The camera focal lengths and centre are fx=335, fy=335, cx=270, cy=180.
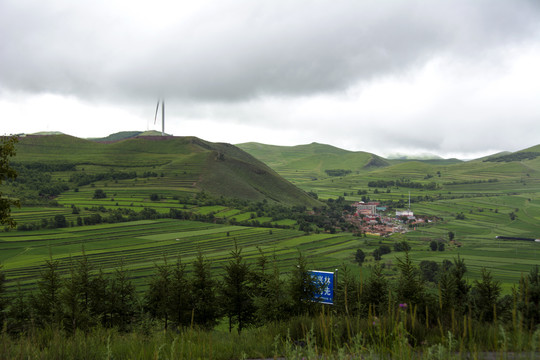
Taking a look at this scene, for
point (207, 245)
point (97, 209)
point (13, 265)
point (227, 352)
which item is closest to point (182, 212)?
point (97, 209)

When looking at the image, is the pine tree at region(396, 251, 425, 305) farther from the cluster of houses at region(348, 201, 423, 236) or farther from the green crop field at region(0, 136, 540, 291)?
the cluster of houses at region(348, 201, 423, 236)

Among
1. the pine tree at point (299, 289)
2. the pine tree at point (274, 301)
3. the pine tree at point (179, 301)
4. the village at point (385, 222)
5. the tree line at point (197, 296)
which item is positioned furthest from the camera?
the village at point (385, 222)

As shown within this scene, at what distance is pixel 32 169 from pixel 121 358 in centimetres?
23203

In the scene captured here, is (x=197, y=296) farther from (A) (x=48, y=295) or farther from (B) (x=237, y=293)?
(A) (x=48, y=295)

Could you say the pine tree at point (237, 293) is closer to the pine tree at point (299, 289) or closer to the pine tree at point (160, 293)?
the pine tree at point (160, 293)

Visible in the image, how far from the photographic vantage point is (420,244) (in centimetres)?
12825

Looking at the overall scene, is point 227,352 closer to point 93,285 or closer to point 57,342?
point 57,342

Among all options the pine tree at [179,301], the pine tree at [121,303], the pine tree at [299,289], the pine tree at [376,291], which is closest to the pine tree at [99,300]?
the pine tree at [121,303]

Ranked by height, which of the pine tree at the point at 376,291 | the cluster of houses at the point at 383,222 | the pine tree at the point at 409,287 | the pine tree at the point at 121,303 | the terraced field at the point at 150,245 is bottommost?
the cluster of houses at the point at 383,222

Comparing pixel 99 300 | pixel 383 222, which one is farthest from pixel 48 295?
pixel 383 222

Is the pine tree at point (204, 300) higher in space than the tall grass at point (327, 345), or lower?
lower

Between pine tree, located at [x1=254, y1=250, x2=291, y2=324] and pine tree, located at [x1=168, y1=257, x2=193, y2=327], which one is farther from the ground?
pine tree, located at [x1=254, y1=250, x2=291, y2=324]

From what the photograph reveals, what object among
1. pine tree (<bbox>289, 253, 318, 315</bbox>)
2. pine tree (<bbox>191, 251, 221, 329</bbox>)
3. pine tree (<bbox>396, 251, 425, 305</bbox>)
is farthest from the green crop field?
pine tree (<bbox>289, 253, 318, 315</bbox>)

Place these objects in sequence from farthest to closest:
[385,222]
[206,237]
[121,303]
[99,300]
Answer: [385,222] → [206,237] → [121,303] → [99,300]
